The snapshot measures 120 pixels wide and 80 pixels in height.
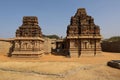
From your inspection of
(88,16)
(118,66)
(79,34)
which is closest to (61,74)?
(118,66)

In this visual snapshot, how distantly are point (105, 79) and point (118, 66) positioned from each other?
3837mm

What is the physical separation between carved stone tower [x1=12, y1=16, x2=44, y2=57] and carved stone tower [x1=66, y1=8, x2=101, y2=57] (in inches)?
173

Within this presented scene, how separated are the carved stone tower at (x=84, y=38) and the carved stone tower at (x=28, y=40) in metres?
4.39

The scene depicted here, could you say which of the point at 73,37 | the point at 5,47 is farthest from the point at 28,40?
the point at 73,37

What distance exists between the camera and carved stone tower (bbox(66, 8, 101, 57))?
76.0ft

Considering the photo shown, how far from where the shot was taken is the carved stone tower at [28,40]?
72.0 feet

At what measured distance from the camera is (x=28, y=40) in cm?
2255

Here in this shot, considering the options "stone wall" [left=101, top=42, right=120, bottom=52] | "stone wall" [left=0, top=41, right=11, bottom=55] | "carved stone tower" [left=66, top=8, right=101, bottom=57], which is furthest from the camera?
"stone wall" [left=101, top=42, right=120, bottom=52]

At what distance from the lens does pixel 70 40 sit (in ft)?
76.9

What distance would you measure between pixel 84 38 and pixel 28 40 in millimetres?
7540

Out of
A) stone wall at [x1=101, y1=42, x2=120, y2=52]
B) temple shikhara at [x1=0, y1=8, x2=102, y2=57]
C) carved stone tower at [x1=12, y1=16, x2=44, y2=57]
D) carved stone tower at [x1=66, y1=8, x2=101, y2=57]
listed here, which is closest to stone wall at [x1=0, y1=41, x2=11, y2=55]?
temple shikhara at [x1=0, y1=8, x2=102, y2=57]

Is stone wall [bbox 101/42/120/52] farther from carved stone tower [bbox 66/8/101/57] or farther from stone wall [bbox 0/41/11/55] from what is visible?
stone wall [bbox 0/41/11/55]

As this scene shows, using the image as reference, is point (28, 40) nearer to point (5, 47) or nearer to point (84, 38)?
point (5, 47)

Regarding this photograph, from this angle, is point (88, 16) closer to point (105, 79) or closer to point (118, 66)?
point (118, 66)
